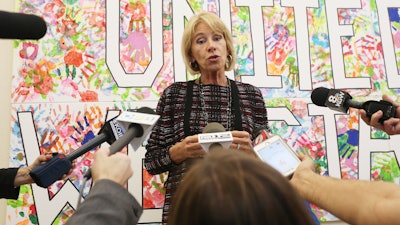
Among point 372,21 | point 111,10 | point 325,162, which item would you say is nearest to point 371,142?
point 325,162

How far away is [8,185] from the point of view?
1145 millimetres

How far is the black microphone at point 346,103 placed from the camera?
112 cm

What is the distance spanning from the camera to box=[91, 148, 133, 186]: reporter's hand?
584mm

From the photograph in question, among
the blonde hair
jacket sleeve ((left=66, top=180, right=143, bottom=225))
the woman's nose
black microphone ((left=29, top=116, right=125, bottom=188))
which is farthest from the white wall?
jacket sleeve ((left=66, top=180, right=143, bottom=225))

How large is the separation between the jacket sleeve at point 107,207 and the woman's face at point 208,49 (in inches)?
38.0

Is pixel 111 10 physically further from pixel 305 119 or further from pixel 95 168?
pixel 95 168

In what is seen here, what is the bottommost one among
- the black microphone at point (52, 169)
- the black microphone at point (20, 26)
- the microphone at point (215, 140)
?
the black microphone at point (52, 169)

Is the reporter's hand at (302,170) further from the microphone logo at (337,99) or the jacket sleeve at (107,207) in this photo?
the microphone logo at (337,99)

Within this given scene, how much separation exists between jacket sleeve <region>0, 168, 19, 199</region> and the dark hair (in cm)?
89

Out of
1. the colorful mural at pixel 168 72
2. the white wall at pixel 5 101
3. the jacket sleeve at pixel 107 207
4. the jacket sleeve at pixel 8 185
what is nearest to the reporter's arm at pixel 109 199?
the jacket sleeve at pixel 107 207

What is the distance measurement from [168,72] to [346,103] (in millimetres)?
969

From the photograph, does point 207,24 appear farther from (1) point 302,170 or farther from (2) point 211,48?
(1) point 302,170

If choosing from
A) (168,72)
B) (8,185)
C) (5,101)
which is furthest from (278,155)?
(5,101)

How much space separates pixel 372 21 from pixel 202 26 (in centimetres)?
123
